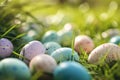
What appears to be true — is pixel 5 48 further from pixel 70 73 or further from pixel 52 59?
pixel 70 73

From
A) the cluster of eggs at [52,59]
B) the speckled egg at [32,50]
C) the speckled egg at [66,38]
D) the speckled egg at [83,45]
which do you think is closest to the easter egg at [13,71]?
the cluster of eggs at [52,59]

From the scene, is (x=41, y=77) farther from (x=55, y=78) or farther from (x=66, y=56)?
(x=66, y=56)

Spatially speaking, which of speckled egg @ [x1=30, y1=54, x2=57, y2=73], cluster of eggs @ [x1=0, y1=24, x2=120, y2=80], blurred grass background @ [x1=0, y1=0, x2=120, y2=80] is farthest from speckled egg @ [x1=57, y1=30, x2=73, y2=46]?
speckled egg @ [x1=30, y1=54, x2=57, y2=73]

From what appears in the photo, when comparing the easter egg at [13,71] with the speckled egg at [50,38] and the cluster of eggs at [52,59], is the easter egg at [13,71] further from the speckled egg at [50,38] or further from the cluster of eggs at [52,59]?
the speckled egg at [50,38]

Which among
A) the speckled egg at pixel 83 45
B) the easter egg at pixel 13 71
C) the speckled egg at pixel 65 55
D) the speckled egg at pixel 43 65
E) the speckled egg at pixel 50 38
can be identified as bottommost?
the easter egg at pixel 13 71

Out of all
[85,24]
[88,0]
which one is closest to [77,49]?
[85,24]

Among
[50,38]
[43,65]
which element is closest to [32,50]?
[43,65]
